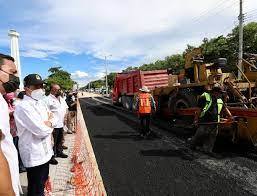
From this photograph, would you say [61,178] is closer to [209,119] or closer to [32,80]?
[32,80]

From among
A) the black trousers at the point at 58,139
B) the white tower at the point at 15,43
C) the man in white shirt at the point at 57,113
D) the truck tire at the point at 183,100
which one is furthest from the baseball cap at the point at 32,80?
the white tower at the point at 15,43

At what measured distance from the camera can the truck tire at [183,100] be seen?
11.7m

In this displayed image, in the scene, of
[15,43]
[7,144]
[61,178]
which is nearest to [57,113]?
[61,178]

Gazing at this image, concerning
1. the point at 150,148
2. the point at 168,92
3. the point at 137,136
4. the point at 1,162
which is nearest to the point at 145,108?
the point at 137,136

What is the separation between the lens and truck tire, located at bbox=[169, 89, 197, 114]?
38.3 ft

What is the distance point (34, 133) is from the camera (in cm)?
403

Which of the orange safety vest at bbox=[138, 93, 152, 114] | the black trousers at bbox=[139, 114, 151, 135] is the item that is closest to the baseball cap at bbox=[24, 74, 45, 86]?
the orange safety vest at bbox=[138, 93, 152, 114]

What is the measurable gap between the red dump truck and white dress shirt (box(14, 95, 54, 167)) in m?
14.4

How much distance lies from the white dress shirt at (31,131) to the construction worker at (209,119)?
5.00 meters

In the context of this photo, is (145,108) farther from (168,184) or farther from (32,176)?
(32,176)

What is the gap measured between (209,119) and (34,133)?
5251 millimetres

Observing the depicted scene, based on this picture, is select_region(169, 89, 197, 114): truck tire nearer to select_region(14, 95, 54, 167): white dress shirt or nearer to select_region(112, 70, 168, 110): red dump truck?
select_region(112, 70, 168, 110): red dump truck

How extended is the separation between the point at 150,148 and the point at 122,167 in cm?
191

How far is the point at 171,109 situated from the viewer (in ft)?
44.0
